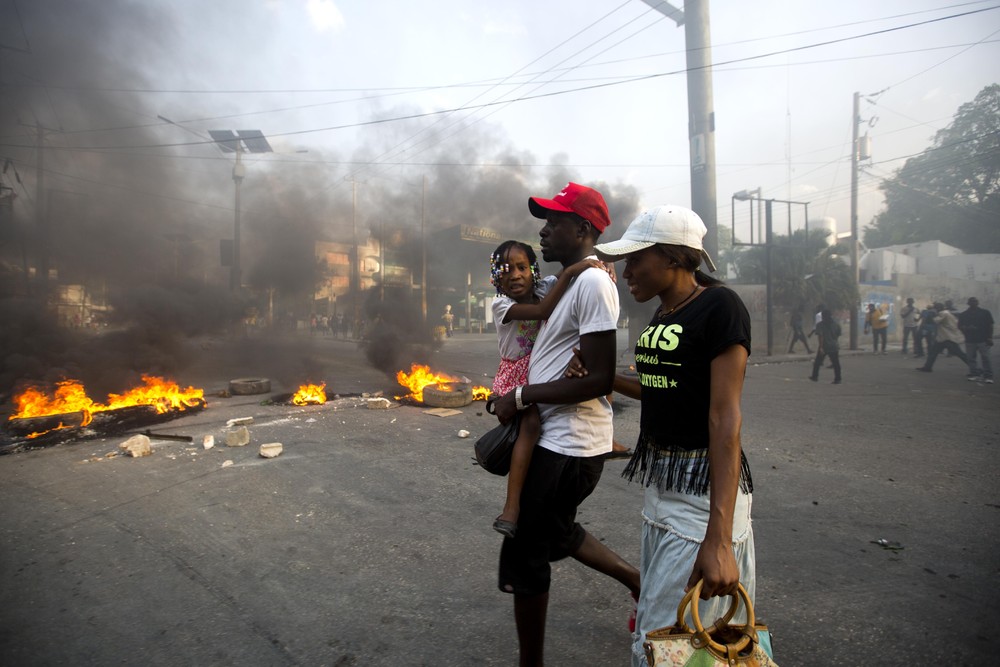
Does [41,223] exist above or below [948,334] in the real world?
above

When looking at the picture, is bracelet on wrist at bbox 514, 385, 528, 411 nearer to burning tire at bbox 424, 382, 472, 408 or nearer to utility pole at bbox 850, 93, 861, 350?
burning tire at bbox 424, 382, 472, 408

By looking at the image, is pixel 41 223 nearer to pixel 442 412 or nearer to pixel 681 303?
→ pixel 442 412

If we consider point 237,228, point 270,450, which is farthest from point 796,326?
point 237,228

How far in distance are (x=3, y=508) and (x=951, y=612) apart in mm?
5873

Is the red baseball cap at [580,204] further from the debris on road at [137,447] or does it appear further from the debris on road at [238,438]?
the debris on road at [137,447]

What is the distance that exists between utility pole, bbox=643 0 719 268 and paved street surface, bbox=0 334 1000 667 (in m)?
14.2

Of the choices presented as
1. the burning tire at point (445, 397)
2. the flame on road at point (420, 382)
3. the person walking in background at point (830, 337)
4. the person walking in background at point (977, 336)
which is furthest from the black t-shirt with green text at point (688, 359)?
the person walking in background at point (977, 336)

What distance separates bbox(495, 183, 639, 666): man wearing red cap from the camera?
5.63 feet

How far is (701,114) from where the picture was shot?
1892 cm

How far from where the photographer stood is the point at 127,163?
13.1 meters

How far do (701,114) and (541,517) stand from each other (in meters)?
20.7

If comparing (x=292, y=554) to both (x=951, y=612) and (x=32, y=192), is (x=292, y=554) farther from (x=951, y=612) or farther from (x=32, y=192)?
(x=32, y=192)

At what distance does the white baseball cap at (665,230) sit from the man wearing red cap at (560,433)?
0.29 m

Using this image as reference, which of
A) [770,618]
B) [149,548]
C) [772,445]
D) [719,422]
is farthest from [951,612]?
[149,548]
